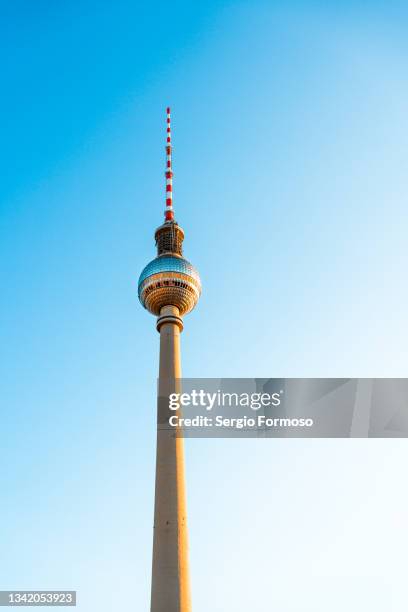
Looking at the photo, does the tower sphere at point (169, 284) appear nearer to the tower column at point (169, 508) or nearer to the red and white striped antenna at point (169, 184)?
the tower column at point (169, 508)

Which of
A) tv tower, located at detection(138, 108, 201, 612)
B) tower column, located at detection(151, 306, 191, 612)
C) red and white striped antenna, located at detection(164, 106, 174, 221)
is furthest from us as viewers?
red and white striped antenna, located at detection(164, 106, 174, 221)

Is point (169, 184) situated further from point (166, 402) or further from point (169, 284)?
point (166, 402)

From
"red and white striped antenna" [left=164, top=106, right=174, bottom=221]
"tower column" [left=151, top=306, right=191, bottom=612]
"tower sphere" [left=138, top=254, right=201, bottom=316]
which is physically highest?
"red and white striped antenna" [left=164, top=106, right=174, bottom=221]

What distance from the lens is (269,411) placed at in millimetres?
44312

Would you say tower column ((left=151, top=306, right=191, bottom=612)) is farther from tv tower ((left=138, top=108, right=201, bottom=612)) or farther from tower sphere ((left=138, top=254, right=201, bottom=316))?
tower sphere ((left=138, top=254, right=201, bottom=316))

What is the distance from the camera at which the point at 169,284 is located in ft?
228

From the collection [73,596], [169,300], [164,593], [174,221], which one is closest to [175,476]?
[164,593]

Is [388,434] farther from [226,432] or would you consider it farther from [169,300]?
[169,300]

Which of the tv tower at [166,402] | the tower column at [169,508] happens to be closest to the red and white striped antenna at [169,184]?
the tv tower at [166,402]

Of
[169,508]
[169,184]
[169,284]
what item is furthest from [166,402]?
[169,184]

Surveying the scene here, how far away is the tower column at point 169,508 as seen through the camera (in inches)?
2013

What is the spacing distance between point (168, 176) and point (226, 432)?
45699 mm

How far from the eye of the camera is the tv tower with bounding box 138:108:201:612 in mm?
51656

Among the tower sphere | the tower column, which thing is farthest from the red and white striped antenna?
the tower column
